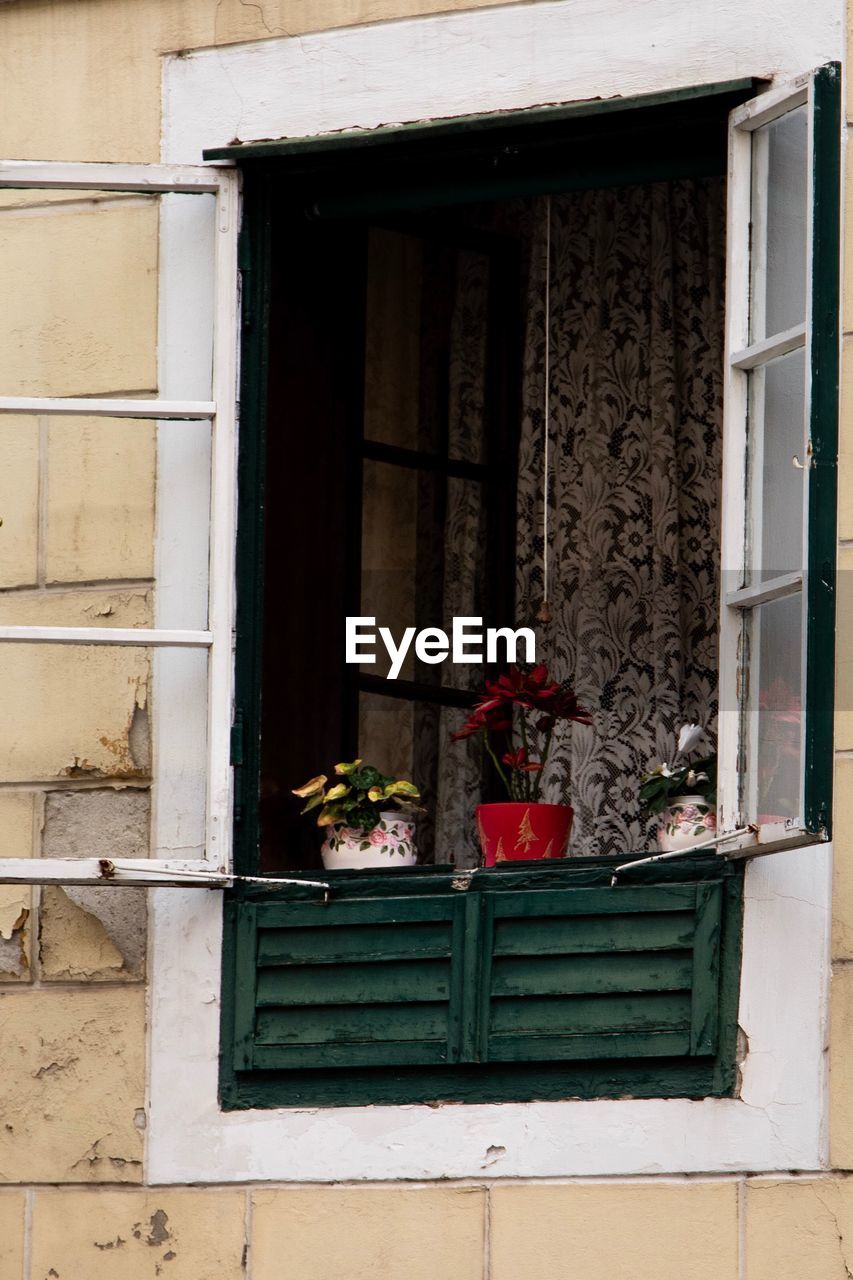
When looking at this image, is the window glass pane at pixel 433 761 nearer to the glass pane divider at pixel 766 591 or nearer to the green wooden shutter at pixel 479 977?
the green wooden shutter at pixel 479 977

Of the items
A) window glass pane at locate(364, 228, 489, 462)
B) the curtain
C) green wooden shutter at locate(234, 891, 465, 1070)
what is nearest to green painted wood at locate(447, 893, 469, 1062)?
green wooden shutter at locate(234, 891, 465, 1070)

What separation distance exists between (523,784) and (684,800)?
0.48 meters

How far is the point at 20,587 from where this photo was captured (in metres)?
5.50

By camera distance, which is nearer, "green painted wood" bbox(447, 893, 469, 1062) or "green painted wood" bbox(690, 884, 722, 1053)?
"green painted wood" bbox(690, 884, 722, 1053)

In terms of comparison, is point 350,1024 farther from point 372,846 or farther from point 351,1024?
point 372,846

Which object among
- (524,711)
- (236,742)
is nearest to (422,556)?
(524,711)

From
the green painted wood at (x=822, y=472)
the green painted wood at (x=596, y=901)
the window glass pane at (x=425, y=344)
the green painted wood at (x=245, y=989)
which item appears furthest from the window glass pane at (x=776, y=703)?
the window glass pane at (x=425, y=344)

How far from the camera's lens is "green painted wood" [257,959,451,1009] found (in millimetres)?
5152

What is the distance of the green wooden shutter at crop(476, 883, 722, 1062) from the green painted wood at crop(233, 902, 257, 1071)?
0.45 meters

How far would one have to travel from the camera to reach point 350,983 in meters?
5.20

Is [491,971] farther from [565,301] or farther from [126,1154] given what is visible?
[565,301]

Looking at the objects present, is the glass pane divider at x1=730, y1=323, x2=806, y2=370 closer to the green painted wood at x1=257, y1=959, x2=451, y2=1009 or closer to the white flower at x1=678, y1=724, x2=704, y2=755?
the white flower at x1=678, y1=724, x2=704, y2=755

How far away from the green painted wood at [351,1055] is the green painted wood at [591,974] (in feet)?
0.55

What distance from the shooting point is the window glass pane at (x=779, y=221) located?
16.5 ft
